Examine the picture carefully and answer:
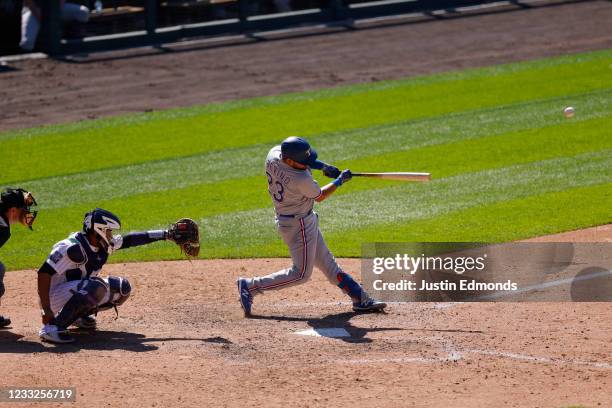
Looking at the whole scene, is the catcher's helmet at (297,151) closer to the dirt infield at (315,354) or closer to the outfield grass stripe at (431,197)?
the dirt infield at (315,354)

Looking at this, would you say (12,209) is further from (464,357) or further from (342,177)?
(464,357)

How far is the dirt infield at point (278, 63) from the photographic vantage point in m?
16.8

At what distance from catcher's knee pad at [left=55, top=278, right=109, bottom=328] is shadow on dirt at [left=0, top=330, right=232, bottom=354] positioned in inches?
7.6

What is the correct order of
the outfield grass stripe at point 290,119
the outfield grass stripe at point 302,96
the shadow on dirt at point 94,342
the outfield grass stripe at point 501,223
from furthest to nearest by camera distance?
the outfield grass stripe at point 302,96
the outfield grass stripe at point 290,119
the outfield grass stripe at point 501,223
the shadow on dirt at point 94,342

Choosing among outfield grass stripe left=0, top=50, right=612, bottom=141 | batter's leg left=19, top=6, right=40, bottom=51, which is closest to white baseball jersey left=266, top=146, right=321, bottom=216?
outfield grass stripe left=0, top=50, right=612, bottom=141

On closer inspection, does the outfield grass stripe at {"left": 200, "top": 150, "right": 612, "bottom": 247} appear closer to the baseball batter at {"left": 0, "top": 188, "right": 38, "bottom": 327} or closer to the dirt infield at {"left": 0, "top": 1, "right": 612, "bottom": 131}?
the baseball batter at {"left": 0, "top": 188, "right": 38, "bottom": 327}

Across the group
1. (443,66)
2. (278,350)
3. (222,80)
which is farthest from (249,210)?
(443,66)

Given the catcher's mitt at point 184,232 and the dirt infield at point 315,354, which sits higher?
the catcher's mitt at point 184,232

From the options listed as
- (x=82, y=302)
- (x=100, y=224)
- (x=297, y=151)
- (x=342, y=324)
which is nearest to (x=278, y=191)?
(x=297, y=151)

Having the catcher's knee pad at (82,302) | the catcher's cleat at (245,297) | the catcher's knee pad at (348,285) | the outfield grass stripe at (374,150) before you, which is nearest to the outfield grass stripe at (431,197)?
the outfield grass stripe at (374,150)

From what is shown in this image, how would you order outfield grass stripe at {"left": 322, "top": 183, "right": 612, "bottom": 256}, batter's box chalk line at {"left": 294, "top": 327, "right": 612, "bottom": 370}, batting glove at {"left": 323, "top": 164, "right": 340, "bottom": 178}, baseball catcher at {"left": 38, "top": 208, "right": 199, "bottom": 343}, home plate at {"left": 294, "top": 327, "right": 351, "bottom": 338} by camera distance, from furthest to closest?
outfield grass stripe at {"left": 322, "top": 183, "right": 612, "bottom": 256}
batting glove at {"left": 323, "top": 164, "right": 340, "bottom": 178}
home plate at {"left": 294, "top": 327, "right": 351, "bottom": 338}
baseball catcher at {"left": 38, "top": 208, "right": 199, "bottom": 343}
batter's box chalk line at {"left": 294, "top": 327, "right": 612, "bottom": 370}

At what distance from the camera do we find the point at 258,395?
6.16 m

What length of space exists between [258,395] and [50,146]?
29.8 feet

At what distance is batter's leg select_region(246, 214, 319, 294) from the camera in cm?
784
